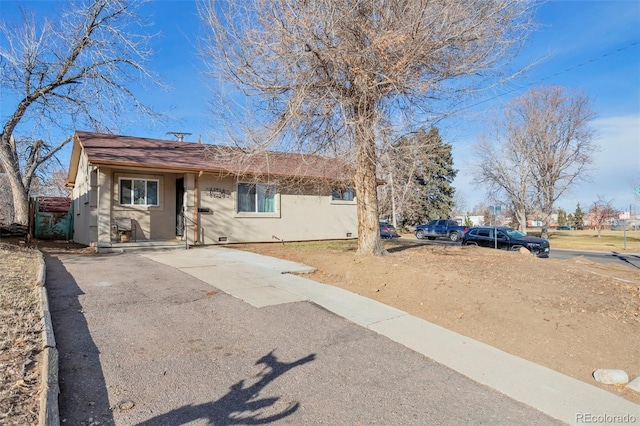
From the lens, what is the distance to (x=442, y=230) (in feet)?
98.1

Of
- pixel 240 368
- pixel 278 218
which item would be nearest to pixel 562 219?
pixel 278 218

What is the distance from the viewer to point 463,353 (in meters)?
4.46

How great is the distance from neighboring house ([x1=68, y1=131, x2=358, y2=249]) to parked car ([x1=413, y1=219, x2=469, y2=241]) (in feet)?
51.7

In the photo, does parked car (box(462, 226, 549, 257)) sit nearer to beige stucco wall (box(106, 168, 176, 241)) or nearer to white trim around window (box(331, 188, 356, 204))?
white trim around window (box(331, 188, 356, 204))

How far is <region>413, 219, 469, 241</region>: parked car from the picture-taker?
95.7ft

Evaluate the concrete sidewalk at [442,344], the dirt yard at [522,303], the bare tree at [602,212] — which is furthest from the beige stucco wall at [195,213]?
the bare tree at [602,212]

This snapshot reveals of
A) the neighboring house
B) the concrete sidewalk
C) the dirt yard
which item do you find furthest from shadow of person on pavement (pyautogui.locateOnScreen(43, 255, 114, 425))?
the neighboring house

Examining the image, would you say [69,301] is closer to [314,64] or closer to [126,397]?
[126,397]

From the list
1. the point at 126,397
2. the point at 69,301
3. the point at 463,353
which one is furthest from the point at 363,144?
the point at 126,397

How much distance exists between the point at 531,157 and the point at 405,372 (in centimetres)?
3268

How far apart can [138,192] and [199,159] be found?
2.51 metres

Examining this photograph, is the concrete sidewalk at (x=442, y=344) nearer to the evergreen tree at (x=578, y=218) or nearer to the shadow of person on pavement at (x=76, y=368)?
the shadow of person on pavement at (x=76, y=368)

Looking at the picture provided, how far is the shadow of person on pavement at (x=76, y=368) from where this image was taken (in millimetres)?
2834

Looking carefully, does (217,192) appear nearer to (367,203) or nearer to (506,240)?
(367,203)
